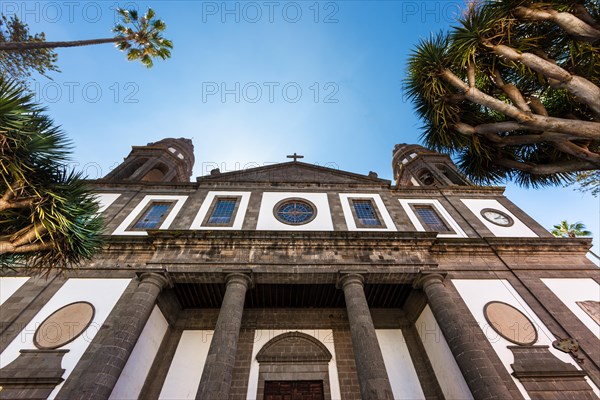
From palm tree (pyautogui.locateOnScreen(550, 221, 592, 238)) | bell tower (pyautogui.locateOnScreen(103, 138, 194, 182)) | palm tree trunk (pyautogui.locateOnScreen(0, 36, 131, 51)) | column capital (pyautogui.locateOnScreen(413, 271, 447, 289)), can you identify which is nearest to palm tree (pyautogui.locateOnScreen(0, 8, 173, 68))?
palm tree trunk (pyautogui.locateOnScreen(0, 36, 131, 51))

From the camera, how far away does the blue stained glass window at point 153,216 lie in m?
12.8

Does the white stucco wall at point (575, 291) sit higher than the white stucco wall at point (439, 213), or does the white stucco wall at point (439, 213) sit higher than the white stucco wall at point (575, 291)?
the white stucco wall at point (439, 213)

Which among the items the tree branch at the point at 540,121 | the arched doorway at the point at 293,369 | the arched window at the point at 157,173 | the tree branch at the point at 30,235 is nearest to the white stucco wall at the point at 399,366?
the arched doorway at the point at 293,369

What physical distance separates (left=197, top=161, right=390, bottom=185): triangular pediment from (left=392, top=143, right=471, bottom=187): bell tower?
17.6ft

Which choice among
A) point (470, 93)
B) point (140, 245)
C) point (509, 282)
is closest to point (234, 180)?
point (140, 245)

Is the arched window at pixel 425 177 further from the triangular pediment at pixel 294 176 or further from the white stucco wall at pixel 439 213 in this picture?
the triangular pediment at pixel 294 176

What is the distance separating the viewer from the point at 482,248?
11.9m

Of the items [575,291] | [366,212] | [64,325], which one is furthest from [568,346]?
[64,325]

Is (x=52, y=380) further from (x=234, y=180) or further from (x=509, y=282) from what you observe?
(x=509, y=282)

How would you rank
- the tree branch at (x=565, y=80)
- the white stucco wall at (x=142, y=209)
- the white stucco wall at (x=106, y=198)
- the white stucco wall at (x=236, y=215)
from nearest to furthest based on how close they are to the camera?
the tree branch at (x=565, y=80) → the white stucco wall at (x=142, y=209) → the white stucco wall at (x=236, y=215) → the white stucco wall at (x=106, y=198)

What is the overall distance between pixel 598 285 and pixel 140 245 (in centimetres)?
1808

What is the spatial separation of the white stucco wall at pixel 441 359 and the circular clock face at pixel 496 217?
22.2 ft

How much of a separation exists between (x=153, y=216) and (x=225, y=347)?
8.40 metres

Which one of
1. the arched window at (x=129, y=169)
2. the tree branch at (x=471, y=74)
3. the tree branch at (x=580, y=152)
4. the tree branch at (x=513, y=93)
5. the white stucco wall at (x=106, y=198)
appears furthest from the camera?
the arched window at (x=129, y=169)
